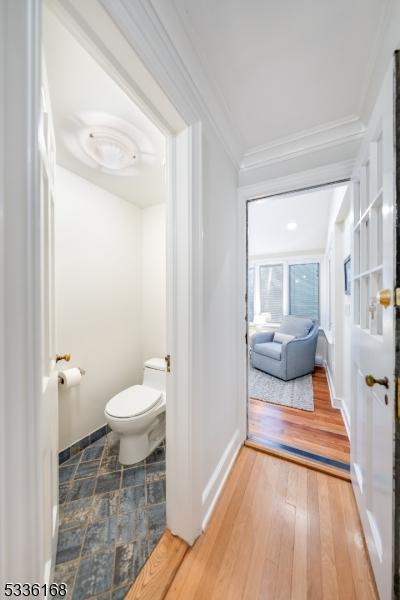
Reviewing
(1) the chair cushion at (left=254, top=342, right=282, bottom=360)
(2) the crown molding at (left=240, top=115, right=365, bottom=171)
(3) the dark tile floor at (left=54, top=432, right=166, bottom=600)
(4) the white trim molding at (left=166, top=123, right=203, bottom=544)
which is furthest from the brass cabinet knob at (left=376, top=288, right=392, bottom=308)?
(1) the chair cushion at (left=254, top=342, right=282, bottom=360)

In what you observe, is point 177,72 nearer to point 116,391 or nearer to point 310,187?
point 310,187

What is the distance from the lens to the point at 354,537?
1111 mm

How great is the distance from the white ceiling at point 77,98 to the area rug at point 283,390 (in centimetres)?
274

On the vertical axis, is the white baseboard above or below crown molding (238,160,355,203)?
below

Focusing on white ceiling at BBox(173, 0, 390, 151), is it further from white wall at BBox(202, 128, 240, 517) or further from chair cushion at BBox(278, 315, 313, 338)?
chair cushion at BBox(278, 315, 313, 338)

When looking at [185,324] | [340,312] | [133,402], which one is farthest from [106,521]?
[340,312]

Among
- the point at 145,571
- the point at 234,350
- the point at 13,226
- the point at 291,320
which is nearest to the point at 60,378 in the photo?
the point at 145,571

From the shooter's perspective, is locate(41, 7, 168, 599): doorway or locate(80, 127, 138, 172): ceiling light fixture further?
locate(80, 127, 138, 172): ceiling light fixture

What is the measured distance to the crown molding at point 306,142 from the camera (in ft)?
4.27

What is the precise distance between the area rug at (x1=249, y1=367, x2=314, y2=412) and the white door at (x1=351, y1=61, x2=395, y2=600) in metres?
1.25

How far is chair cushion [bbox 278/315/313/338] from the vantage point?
3694 millimetres

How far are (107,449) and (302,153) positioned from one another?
2679 millimetres

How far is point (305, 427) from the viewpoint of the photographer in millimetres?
2055

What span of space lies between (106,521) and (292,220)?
369cm
